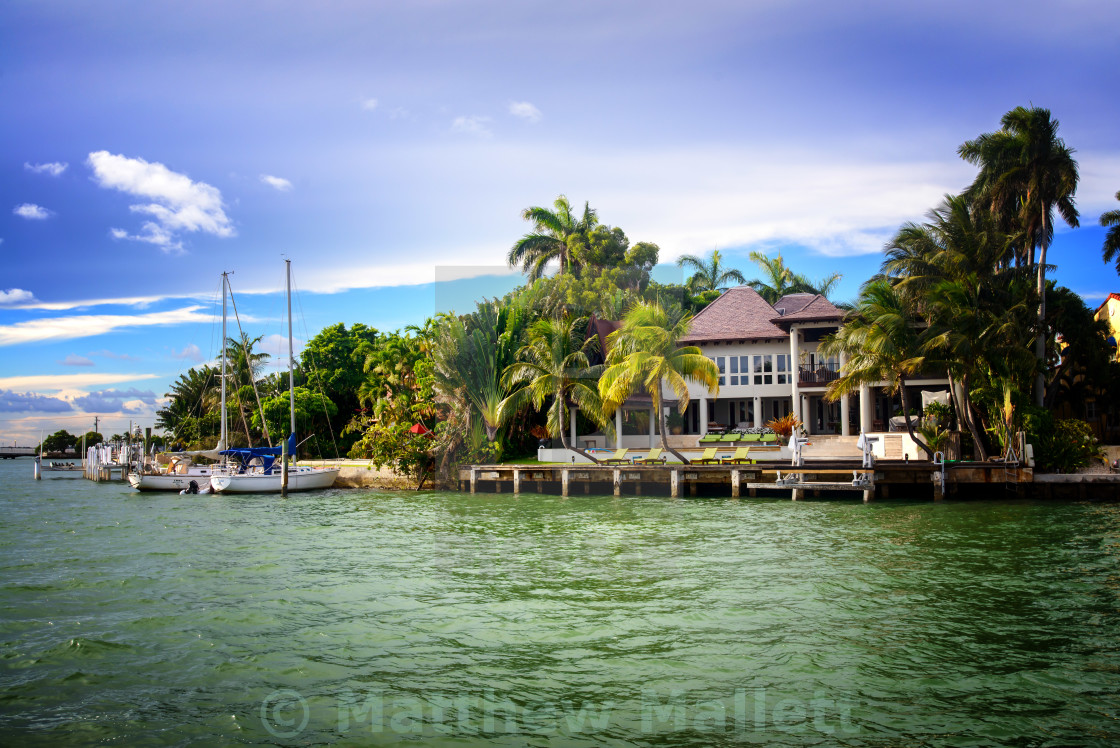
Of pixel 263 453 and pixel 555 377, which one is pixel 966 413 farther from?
pixel 263 453

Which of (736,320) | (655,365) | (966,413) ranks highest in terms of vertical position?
(736,320)

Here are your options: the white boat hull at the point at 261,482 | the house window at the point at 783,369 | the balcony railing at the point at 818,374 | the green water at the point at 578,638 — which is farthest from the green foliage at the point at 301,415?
the green water at the point at 578,638

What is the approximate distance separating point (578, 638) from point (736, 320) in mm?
36510

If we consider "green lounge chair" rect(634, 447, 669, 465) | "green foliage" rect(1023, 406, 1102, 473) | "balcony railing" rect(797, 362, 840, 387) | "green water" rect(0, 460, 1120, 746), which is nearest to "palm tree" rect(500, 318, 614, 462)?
"green lounge chair" rect(634, 447, 669, 465)

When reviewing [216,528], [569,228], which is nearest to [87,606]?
[216,528]

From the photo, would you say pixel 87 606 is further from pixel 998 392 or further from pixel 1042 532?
pixel 998 392

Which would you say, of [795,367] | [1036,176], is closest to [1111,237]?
[1036,176]

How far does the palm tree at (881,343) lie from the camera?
30875 millimetres

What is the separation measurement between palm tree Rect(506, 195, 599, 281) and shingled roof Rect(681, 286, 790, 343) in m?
13.8

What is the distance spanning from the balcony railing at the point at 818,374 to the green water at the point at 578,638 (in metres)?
19.9

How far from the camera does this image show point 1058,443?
28125 mm

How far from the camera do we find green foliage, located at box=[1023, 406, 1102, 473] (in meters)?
27.9

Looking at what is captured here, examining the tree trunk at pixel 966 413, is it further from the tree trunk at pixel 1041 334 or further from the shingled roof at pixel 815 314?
the shingled roof at pixel 815 314

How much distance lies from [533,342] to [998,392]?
2045 centimetres
